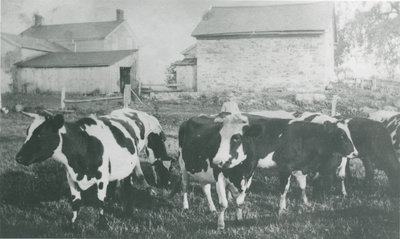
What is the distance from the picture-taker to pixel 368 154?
16.6 ft

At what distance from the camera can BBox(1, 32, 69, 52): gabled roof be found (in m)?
4.88

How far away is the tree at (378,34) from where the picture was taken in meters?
4.97

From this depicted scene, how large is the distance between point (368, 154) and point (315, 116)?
0.85m

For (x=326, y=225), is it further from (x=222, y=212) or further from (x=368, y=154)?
(x=368, y=154)

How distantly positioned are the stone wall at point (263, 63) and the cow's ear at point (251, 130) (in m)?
1.08

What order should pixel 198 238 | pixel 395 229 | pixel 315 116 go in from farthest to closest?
pixel 315 116 → pixel 395 229 → pixel 198 238

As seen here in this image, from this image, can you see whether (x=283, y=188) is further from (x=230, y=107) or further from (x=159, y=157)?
(x=159, y=157)

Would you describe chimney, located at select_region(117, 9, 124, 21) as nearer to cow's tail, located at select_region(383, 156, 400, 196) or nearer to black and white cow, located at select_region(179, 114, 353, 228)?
black and white cow, located at select_region(179, 114, 353, 228)

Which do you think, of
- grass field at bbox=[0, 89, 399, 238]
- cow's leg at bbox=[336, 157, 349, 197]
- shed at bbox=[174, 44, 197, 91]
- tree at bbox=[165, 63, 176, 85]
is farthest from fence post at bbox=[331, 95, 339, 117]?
tree at bbox=[165, 63, 176, 85]

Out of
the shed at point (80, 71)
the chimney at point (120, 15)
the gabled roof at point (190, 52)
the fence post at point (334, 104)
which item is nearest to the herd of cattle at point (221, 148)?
the fence post at point (334, 104)

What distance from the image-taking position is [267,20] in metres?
5.52

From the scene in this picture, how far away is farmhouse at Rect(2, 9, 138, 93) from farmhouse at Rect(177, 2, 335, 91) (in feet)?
3.40

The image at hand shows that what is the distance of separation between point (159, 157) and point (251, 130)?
154cm

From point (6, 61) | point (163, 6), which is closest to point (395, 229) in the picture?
point (163, 6)
